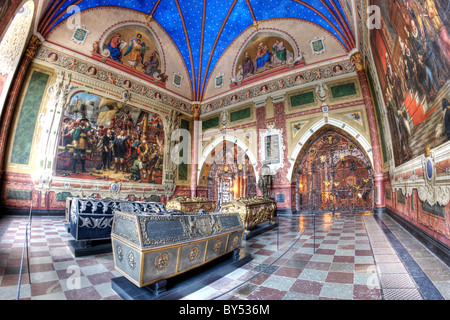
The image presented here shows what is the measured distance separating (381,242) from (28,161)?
11375mm

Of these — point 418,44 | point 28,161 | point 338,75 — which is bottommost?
point 28,161

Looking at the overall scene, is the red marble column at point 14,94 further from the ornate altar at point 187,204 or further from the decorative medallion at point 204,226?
the decorative medallion at point 204,226

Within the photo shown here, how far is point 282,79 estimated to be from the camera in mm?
10781

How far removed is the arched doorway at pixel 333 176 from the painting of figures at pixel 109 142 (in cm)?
817

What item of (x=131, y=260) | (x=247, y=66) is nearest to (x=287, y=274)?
(x=131, y=260)

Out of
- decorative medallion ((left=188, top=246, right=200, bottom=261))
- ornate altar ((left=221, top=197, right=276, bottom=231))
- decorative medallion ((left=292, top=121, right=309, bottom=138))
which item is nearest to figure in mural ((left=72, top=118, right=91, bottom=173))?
ornate altar ((left=221, top=197, right=276, bottom=231))

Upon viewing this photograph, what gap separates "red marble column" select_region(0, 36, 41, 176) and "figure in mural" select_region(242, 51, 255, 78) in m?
9.73

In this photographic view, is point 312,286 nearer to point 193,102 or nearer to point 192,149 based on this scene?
point 192,149

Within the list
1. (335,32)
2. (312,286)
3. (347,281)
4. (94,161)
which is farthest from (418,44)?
(94,161)

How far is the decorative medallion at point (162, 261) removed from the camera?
1.82 meters

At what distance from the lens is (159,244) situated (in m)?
1.80

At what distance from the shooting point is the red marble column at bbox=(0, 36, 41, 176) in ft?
23.7

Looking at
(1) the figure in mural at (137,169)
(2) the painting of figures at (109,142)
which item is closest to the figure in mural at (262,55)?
(2) the painting of figures at (109,142)

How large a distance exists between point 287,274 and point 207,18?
13.6 metres
